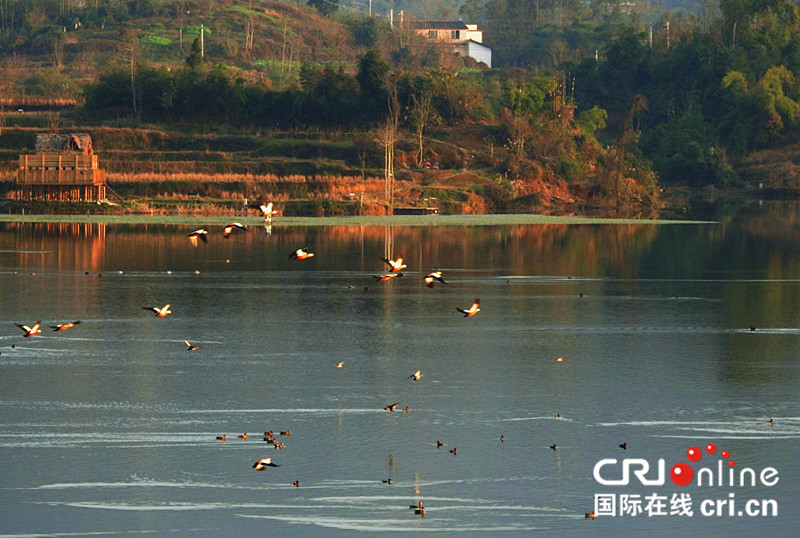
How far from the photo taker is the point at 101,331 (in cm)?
4550

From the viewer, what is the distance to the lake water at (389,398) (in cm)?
2516

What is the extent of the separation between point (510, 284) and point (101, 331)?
22.4 metres

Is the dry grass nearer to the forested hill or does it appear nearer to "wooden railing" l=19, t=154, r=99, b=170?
"wooden railing" l=19, t=154, r=99, b=170

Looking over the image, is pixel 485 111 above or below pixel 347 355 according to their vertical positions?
above

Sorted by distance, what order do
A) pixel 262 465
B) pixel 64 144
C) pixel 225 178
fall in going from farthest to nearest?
pixel 225 178
pixel 64 144
pixel 262 465

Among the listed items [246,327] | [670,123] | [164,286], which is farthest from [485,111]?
[246,327]

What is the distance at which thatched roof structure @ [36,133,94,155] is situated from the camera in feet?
353

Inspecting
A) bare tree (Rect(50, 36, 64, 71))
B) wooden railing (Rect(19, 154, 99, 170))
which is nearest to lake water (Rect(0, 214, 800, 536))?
wooden railing (Rect(19, 154, 99, 170))

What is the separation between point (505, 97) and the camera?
142m

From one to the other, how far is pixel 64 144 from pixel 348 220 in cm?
2834

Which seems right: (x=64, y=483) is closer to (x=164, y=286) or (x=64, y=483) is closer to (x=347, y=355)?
(x=347, y=355)

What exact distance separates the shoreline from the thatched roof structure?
9810mm

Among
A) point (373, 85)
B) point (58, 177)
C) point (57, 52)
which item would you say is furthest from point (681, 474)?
point (57, 52)

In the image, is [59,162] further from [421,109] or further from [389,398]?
[389,398]
